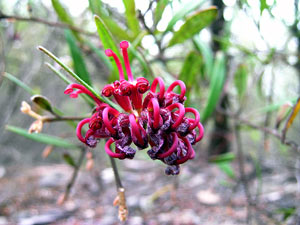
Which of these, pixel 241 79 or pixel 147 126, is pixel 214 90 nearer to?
pixel 147 126

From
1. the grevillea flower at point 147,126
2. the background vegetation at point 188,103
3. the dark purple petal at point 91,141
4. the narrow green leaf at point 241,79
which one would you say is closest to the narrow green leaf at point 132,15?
the background vegetation at point 188,103

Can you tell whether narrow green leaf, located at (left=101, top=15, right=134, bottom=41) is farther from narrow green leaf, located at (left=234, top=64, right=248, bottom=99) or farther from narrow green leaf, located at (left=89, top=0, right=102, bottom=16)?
narrow green leaf, located at (left=234, top=64, right=248, bottom=99)

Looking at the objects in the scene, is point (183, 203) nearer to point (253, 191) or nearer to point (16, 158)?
point (253, 191)

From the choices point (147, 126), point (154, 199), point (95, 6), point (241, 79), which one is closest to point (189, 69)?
point (95, 6)

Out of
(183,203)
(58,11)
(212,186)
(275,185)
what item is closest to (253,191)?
(275,185)

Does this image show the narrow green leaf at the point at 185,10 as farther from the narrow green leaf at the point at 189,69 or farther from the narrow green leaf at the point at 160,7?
the narrow green leaf at the point at 189,69

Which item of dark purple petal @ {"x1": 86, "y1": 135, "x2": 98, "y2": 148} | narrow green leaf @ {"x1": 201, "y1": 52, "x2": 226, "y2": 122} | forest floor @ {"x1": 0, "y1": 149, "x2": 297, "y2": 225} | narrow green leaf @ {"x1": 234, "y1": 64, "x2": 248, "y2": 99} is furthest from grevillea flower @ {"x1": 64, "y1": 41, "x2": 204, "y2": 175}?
narrow green leaf @ {"x1": 234, "y1": 64, "x2": 248, "y2": 99}
